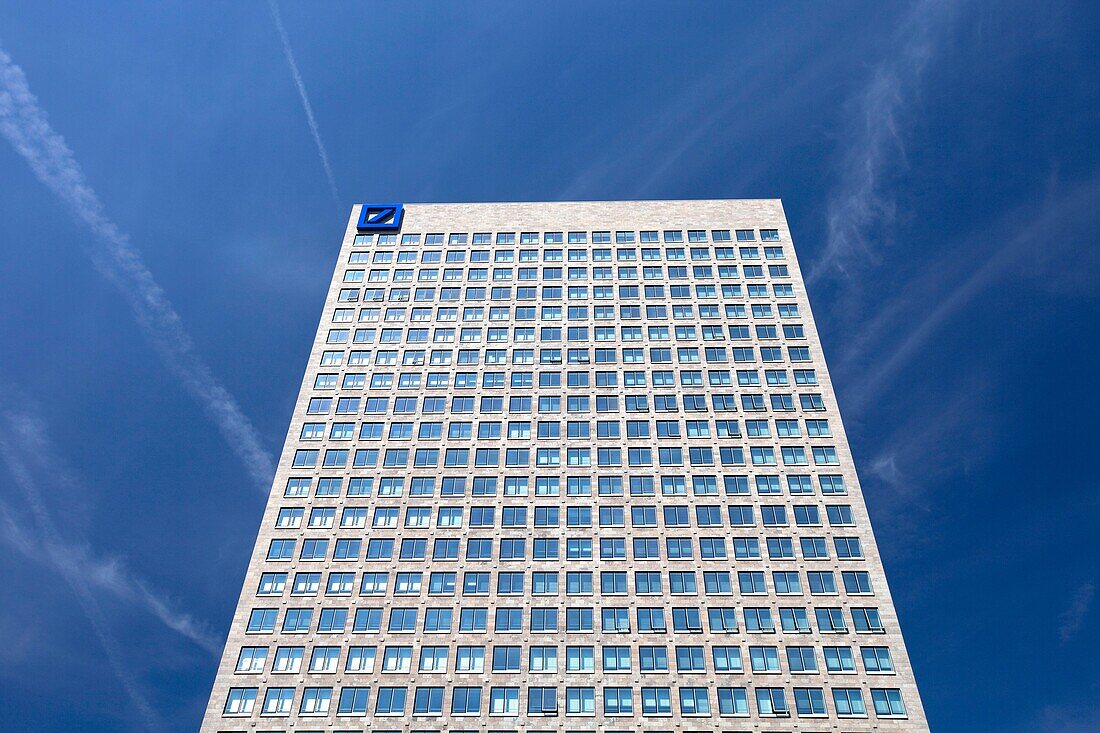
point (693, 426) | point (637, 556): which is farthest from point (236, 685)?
point (693, 426)

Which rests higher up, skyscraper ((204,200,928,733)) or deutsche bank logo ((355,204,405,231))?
deutsche bank logo ((355,204,405,231))

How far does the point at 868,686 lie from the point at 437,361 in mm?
56963

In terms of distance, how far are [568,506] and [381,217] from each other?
5331 cm

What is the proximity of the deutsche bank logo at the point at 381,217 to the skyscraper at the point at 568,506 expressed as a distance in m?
1.04

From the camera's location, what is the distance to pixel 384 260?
113 metres

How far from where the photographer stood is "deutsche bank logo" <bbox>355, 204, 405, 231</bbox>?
382ft

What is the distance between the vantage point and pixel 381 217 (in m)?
118

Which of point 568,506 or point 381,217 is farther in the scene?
point 381,217

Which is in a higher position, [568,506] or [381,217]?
[381,217]

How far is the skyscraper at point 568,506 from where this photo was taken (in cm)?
7406

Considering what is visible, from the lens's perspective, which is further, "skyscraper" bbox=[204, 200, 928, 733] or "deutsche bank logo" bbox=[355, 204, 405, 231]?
"deutsche bank logo" bbox=[355, 204, 405, 231]

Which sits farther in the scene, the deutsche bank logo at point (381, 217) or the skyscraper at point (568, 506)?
the deutsche bank logo at point (381, 217)

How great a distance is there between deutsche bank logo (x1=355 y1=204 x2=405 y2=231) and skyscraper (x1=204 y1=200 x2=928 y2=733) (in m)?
1.04

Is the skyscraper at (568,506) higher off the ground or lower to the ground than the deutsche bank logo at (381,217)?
lower
